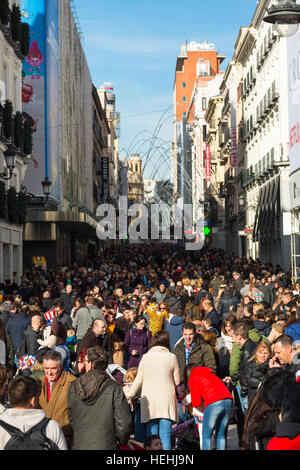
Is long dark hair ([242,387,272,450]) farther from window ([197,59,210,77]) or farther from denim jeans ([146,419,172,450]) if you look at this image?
window ([197,59,210,77])

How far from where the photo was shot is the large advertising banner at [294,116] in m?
28.4

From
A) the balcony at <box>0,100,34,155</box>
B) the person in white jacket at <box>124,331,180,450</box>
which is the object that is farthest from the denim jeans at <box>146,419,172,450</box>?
the balcony at <box>0,100,34,155</box>

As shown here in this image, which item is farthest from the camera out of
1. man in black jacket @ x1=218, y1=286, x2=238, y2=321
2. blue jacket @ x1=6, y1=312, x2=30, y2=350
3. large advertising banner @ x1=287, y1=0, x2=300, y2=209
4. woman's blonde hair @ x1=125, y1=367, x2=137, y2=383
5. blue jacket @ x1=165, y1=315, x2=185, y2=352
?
large advertising banner @ x1=287, y1=0, x2=300, y2=209

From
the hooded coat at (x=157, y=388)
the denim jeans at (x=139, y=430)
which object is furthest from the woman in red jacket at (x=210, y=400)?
the denim jeans at (x=139, y=430)

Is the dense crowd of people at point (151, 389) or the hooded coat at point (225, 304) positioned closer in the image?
the dense crowd of people at point (151, 389)

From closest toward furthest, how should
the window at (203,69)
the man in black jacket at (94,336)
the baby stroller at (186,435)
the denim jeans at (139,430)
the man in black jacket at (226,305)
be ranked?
the baby stroller at (186,435)
the denim jeans at (139,430)
the man in black jacket at (94,336)
the man in black jacket at (226,305)
the window at (203,69)

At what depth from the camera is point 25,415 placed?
5395 mm

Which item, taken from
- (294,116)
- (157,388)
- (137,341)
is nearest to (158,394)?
(157,388)

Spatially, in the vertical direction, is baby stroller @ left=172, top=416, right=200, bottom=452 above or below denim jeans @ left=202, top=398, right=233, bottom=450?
below

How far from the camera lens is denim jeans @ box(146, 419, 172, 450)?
8.14 meters

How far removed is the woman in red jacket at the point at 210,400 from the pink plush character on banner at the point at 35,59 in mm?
37029

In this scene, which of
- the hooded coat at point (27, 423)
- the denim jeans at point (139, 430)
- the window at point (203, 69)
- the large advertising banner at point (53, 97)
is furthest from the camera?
the window at point (203, 69)

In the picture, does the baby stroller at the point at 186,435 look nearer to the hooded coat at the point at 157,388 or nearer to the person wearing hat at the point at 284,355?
the hooded coat at the point at 157,388
